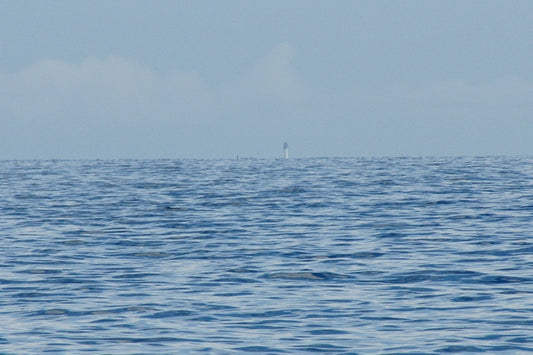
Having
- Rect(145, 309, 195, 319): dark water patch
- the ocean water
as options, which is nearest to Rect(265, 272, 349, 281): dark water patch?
the ocean water

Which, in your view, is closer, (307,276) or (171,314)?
(171,314)

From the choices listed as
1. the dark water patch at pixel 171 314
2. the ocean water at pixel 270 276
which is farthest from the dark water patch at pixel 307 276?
the dark water patch at pixel 171 314

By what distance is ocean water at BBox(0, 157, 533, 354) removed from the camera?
16797 millimetres

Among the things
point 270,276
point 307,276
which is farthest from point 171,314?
point 307,276

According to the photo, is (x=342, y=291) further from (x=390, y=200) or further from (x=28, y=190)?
(x=28, y=190)

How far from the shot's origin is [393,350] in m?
15.8

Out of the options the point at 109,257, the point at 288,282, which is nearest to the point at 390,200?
the point at 109,257

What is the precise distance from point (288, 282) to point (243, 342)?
588 centimetres

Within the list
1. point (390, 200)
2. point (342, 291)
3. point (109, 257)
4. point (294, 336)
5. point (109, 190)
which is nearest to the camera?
point (294, 336)

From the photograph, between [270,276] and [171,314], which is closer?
[171,314]

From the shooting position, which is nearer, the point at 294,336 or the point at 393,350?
the point at 393,350

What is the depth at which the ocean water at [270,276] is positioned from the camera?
661 inches

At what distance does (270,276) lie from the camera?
76.0ft

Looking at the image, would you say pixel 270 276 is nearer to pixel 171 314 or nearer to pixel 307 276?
pixel 307 276
